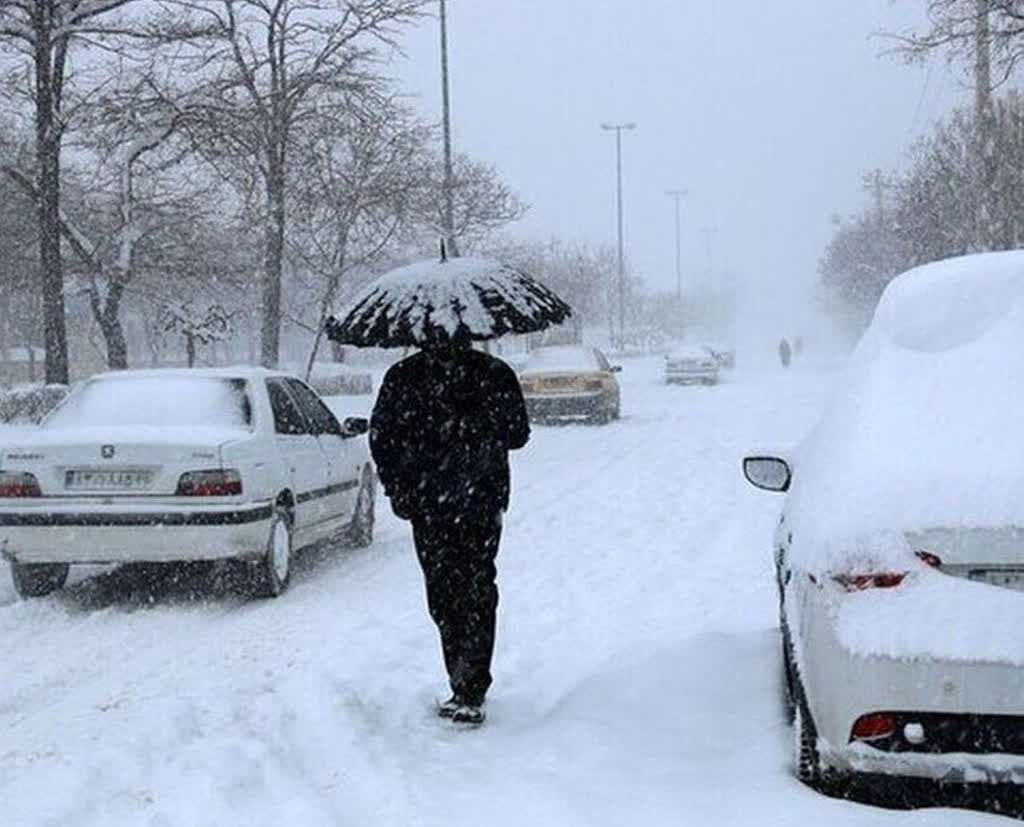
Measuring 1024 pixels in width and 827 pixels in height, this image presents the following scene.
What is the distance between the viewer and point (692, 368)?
145 feet

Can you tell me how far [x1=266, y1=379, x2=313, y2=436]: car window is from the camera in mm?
8688

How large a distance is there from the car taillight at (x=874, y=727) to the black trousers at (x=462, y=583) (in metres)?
1.95

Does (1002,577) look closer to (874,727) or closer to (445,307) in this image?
(874,727)

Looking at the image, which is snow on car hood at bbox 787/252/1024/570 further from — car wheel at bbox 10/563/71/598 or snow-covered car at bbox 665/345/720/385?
snow-covered car at bbox 665/345/720/385

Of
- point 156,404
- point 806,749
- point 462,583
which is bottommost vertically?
point 806,749

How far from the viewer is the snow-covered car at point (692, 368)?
145 ft

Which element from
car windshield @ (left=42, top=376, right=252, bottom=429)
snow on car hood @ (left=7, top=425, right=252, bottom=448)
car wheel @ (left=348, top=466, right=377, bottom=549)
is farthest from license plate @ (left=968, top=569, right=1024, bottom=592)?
car wheel @ (left=348, top=466, right=377, bottom=549)

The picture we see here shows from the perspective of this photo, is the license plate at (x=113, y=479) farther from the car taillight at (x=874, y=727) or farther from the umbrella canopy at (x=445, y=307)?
the car taillight at (x=874, y=727)

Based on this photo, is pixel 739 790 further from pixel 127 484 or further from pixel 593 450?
pixel 593 450

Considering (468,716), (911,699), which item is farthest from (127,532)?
(911,699)

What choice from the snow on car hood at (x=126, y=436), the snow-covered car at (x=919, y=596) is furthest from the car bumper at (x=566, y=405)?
the snow-covered car at (x=919, y=596)

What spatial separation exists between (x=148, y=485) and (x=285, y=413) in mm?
1556

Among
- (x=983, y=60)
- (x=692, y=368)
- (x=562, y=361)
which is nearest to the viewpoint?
(x=983, y=60)

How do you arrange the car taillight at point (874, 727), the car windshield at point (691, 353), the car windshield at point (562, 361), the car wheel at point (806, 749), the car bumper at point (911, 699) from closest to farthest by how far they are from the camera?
the car bumper at point (911, 699) → the car taillight at point (874, 727) → the car wheel at point (806, 749) → the car windshield at point (562, 361) → the car windshield at point (691, 353)
